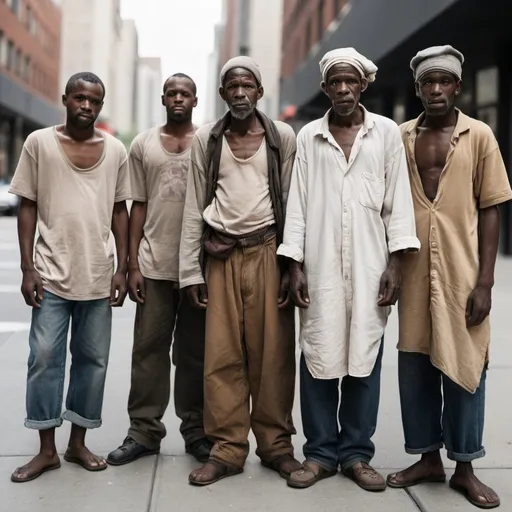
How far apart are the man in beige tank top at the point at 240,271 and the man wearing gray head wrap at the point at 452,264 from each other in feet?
2.18

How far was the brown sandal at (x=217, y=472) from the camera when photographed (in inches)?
149

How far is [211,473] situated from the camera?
3.83 meters

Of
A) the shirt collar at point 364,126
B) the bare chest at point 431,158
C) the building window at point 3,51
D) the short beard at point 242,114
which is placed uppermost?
the building window at point 3,51

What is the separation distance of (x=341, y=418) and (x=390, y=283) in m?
0.79

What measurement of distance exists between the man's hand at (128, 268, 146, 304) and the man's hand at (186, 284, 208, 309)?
0.31 m

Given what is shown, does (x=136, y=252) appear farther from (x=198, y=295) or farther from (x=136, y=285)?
(x=198, y=295)

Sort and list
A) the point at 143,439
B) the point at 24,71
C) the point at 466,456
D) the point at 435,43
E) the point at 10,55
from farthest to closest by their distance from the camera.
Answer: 1. the point at 24,71
2. the point at 10,55
3. the point at 435,43
4. the point at 143,439
5. the point at 466,456

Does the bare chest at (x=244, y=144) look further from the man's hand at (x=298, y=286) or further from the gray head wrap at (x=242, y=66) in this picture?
the man's hand at (x=298, y=286)

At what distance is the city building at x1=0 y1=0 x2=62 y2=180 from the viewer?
129ft

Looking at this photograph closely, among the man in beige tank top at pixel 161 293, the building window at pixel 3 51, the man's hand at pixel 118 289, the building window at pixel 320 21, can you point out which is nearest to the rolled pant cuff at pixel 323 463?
the man in beige tank top at pixel 161 293

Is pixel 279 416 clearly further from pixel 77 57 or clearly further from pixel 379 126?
pixel 77 57

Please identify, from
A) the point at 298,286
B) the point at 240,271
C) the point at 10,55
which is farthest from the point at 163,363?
the point at 10,55

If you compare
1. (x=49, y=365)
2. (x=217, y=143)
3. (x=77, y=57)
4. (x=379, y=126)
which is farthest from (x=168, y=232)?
(x=77, y=57)

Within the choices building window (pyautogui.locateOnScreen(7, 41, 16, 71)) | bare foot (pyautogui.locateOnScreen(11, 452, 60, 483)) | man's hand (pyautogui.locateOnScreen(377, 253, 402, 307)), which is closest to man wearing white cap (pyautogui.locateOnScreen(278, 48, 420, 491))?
man's hand (pyautogui.locateOnScreen(377, 253, 402, 307))
